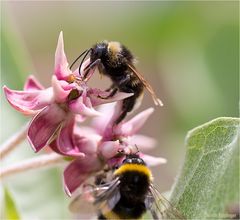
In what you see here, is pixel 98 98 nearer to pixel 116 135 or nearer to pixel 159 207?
pixel 116 135

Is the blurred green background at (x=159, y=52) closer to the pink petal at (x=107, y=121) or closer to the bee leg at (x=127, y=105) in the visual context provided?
the pink petal at (x=107, y=121)

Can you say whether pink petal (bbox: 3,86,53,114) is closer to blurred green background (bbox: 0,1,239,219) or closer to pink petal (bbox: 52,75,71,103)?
pink petal (bbox: 52,75,71,103)

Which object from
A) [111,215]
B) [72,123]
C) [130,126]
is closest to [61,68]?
[72,123]

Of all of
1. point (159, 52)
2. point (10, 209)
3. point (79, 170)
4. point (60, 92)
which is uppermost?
point (60, 92)

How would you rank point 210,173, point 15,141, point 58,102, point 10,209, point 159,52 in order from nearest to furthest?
point 210,173 → point 58,102 → point 15,141 → point 10,209 → point 159,52

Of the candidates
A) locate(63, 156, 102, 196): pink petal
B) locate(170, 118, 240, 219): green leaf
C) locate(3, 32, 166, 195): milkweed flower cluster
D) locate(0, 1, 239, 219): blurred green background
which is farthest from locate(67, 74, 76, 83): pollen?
locate(0, 1, 239, 219): blurred green background

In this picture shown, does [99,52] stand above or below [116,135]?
above

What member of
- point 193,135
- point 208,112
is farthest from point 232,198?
point 208,112

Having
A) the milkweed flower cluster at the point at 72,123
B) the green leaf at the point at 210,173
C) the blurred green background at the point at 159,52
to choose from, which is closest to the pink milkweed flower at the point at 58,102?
the milkweed flower cluster at the point at 72,123
